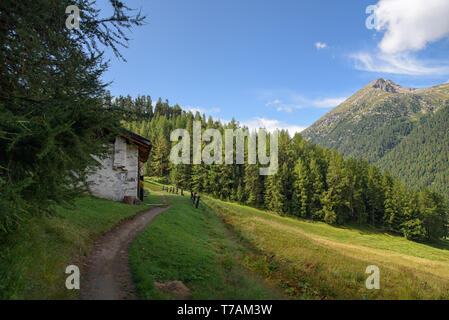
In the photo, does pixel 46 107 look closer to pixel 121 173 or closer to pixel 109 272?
pixel 109 272

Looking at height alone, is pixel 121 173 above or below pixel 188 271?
above

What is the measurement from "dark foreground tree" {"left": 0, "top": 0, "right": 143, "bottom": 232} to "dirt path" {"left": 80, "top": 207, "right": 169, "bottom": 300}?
249 centimetres

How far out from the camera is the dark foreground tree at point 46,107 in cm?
414

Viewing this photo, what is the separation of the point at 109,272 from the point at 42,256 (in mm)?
1926

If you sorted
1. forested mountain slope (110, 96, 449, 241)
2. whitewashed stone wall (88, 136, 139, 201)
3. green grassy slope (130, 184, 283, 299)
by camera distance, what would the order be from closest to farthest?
1. green grassy slope (130, 184, 283, 299)
2. whitewashed stone wall (88, 136, 139, 201)
3. forested mountain slope (110, 96, 449, 241)

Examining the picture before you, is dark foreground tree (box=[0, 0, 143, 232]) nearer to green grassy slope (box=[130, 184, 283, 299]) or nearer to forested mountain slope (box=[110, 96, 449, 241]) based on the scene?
green grassy slope (box=[130, 184, 283, 299])

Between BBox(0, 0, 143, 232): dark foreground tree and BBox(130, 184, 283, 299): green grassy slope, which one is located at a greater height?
BBox(0, 0, 143, 232): dark foreground tree

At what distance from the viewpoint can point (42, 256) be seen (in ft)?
21.8

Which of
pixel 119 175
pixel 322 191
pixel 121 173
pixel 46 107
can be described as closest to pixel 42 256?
pixel 46 107

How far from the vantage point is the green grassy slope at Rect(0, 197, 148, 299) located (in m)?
5.17

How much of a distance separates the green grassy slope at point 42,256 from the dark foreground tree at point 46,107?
2.49ft

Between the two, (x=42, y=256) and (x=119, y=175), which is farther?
(x=119, y=175)

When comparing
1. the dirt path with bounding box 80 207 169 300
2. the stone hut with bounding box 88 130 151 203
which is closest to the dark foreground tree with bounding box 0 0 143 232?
the dirt path with bounding box 80 207 169 300

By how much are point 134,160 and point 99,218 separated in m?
11.1
